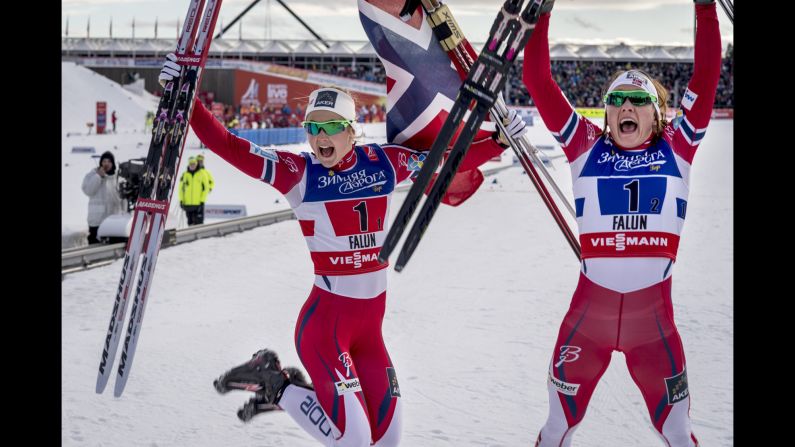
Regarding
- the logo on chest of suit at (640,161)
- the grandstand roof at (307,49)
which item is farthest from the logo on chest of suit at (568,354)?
the grandstand roof at (307,49)

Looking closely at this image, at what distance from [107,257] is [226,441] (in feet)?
20.6

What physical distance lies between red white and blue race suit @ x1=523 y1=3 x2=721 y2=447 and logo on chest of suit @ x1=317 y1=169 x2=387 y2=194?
908 millimetres

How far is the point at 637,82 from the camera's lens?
405 centimetres

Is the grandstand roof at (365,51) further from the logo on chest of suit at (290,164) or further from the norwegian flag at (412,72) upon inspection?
the logo on chest of suit at (290,164)

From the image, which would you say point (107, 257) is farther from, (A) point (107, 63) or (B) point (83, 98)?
(A) point (107, 63)

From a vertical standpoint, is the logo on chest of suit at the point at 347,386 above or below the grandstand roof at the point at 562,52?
below

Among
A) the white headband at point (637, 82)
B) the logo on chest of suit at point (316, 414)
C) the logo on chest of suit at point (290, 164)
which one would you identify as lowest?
the logo on chest of suit at point (316, 414)

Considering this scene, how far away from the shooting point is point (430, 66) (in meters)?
4.84

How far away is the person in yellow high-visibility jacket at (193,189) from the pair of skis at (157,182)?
8.99 meters

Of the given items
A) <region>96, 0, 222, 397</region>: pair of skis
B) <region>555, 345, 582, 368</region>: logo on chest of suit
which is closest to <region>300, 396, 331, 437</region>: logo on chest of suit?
<region>96, 0, 222, 397</region>: pair of skis

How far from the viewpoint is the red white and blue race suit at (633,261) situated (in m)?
3.91

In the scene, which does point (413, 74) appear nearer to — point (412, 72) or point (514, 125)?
point (412, 72)

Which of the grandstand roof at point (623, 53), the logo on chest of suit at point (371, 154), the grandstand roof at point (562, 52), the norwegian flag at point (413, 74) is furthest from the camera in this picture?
the grandstand roof at point (623, 53)
